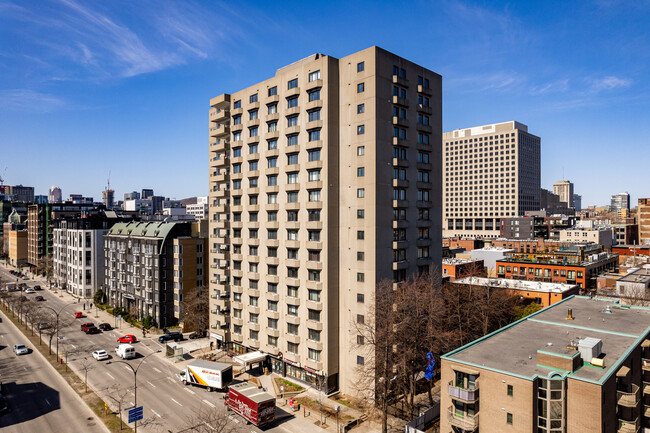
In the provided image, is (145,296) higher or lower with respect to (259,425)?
higher

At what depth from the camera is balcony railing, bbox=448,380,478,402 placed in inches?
1384

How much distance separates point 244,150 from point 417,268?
3817cm

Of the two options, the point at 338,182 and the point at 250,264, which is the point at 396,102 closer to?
the point at 338,182

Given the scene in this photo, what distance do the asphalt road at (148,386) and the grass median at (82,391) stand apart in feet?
4.21

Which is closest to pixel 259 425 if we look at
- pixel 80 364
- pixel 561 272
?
pixel 80 364

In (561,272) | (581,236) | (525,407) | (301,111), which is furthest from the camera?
(581,236)

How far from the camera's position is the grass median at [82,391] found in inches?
1902

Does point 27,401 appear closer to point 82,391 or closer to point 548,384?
point 82,391

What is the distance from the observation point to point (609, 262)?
4719 inches

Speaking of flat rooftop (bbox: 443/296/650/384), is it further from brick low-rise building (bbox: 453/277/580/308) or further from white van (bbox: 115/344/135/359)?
white van (bbox: 115/344/135/359)

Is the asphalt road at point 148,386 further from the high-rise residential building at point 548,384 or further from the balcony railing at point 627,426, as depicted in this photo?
the balcony railing at point 627,426

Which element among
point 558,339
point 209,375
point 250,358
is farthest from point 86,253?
point 558,339

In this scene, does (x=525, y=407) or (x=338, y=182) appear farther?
(x=338, y=182)

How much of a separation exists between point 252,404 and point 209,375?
13.9 m
